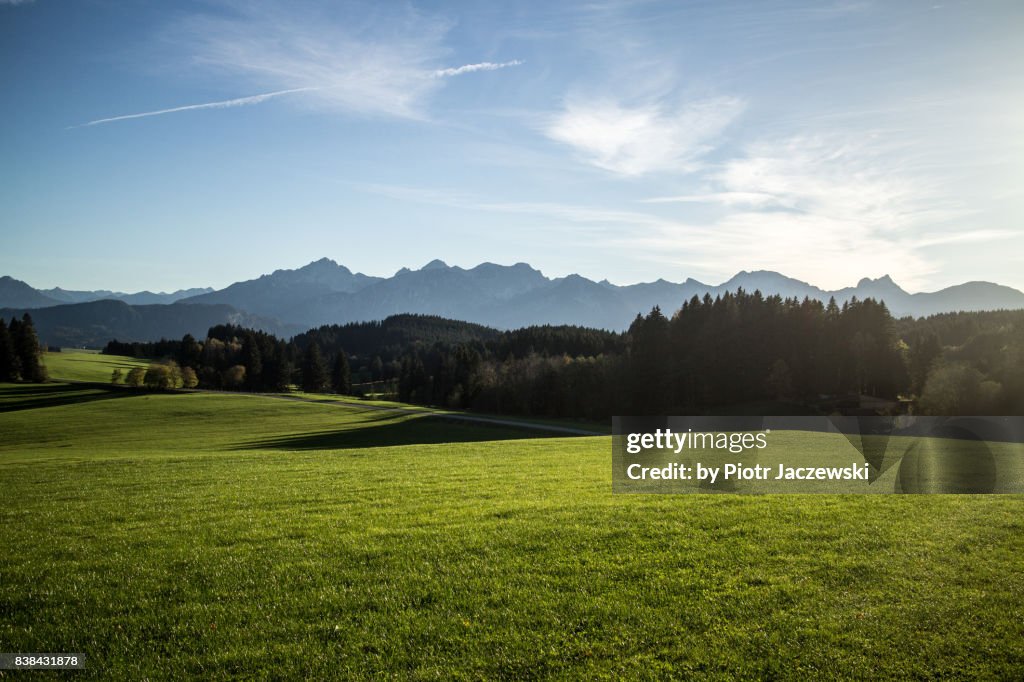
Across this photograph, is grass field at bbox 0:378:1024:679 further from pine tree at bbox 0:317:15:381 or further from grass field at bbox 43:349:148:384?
grass field at bbox 43:349:148:384

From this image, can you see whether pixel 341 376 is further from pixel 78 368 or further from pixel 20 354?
pixel 20 354

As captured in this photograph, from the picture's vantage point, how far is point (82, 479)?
23.9 meters

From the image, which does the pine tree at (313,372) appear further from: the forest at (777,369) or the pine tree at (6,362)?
the pine tree at (6,362)

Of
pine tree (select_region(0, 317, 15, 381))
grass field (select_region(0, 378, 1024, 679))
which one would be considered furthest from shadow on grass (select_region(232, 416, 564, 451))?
pine tree (select_region(0, 317, 15, 381))

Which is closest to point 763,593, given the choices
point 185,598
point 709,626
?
point 709,626

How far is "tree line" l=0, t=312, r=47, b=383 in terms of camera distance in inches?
4082

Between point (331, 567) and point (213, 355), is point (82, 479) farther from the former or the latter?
point (213, 355)

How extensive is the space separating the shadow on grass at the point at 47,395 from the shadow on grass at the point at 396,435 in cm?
5367

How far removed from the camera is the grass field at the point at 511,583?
8398mm

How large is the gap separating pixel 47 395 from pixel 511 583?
376ft

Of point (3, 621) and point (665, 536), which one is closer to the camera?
point (3, 621)

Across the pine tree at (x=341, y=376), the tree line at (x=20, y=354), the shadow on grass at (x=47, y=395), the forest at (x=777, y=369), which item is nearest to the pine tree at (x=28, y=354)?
the tree line at (x=20, y=354)

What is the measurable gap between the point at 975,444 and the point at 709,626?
29586 mm

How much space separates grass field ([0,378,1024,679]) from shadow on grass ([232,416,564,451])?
110ft
